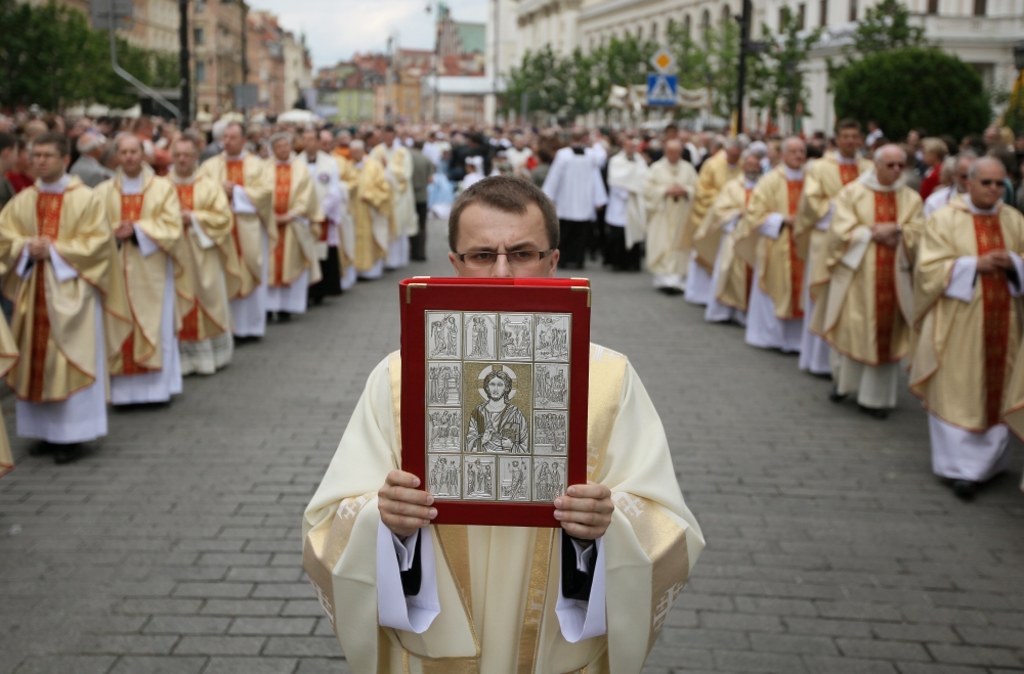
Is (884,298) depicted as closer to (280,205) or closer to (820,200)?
(820,200)

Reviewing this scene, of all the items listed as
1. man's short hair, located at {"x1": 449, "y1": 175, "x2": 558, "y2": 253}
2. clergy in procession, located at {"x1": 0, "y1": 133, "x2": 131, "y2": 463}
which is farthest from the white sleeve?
clergy in procession, located at {"x1": 0, "y1": 133, "x2": 131, "y2": 463}

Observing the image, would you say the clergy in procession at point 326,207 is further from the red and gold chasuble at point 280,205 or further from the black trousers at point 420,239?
the black trousers at point 420,239

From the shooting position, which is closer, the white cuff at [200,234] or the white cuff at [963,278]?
the white cuff at [963,278]

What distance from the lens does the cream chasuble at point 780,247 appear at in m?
12.1

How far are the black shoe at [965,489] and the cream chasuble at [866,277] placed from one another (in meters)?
2.12

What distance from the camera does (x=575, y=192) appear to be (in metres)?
18.9

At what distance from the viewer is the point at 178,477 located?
7391 millimetres

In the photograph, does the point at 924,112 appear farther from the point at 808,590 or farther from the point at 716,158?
the point at 808,590

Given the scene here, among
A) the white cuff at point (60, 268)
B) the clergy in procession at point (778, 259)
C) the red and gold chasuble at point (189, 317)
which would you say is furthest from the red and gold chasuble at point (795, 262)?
the white cuff at point (60, 268)

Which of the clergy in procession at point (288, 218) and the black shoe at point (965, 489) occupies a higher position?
the clergy in procession at point (288, 218)

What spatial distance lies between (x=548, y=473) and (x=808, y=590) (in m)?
3.50

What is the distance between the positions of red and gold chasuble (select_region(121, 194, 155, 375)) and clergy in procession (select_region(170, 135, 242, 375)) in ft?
3.72

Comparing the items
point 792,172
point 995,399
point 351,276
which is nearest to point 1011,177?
point 792,172

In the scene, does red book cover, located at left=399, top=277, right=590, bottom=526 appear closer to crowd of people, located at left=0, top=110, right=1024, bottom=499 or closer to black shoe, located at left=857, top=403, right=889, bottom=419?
crowd of people, located at left=0, top=110, right=1024, bottom=499
